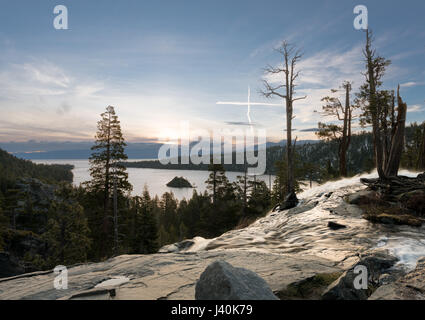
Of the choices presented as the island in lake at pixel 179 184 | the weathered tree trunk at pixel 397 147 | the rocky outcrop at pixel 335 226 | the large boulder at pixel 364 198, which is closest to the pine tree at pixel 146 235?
the large boulder at pixel 364 198

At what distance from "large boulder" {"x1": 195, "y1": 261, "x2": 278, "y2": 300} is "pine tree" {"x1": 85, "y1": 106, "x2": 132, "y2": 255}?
19155 mm

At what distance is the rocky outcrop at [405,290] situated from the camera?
293 centimetres

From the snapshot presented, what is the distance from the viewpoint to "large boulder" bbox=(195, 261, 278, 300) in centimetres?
269

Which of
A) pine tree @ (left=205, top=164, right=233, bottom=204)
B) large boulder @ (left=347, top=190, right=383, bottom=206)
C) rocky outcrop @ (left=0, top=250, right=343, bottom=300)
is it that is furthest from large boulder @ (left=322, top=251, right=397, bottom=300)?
pine tree @ (left=205, top=164, right=233, bottom=204)

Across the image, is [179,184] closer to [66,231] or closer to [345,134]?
[66,231]

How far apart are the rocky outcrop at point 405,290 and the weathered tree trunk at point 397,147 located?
432 inches

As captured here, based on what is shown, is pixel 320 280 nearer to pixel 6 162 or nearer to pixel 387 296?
pixel 387 296

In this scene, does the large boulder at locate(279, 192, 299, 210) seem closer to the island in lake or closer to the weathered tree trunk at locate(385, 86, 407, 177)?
the weathered tree trunk at locate(385, 86, 407, 177)

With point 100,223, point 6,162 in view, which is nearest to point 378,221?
point 100,223

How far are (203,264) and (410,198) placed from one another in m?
9.36

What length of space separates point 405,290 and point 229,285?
2440mm

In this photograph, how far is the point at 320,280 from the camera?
14.1 feet
